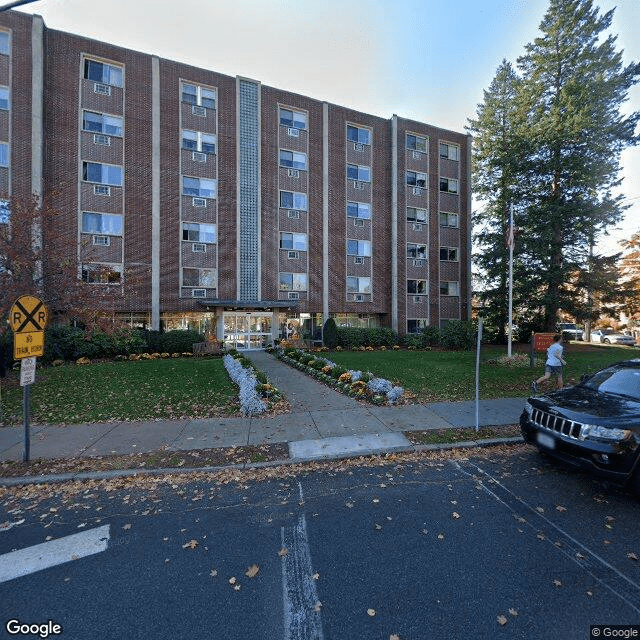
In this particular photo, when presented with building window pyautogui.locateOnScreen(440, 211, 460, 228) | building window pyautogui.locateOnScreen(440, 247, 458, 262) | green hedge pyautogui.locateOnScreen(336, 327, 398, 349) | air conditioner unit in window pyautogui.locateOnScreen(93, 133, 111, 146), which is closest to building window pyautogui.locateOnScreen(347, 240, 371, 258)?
green hedge pyautogui.locateOnScreen(336, 327, 398, 349)

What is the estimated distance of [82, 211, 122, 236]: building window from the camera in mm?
18984

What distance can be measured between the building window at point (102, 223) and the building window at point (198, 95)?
878 cm

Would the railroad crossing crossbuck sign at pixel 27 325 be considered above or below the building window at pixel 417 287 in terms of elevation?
below

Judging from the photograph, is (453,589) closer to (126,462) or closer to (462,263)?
(126,462)

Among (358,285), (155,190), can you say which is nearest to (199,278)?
(155,190)

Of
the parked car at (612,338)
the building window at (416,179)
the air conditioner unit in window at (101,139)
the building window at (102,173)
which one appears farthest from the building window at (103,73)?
the parked car at (612,338)

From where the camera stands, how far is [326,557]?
3.16 meters

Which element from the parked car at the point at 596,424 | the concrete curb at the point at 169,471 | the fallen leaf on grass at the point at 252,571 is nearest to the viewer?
the fallen leaf on grass at the point at 252,571

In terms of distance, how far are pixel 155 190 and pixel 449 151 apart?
76.0ft

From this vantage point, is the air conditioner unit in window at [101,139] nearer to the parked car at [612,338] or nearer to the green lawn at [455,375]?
the green lawn at [455,375]

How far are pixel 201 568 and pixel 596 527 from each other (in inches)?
160

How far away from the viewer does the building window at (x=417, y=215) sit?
26781mm

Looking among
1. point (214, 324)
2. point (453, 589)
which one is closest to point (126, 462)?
point (453, 589)

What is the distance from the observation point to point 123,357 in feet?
57.3
